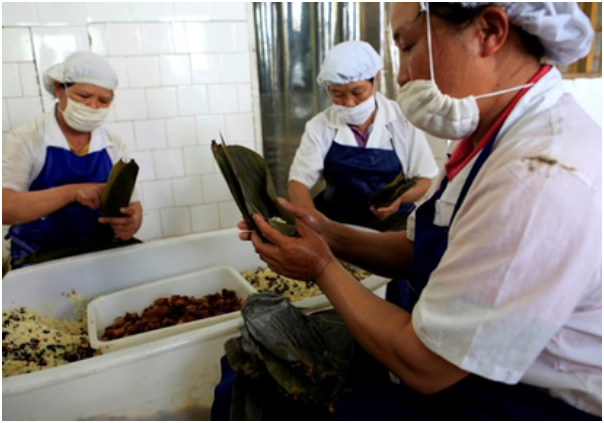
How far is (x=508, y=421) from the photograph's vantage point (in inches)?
33.0

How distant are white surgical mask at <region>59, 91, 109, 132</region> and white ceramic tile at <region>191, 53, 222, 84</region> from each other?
0.83 m

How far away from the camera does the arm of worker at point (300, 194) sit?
2301 millimetres

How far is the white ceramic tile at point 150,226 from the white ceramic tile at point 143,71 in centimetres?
71

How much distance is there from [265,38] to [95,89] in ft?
3.88

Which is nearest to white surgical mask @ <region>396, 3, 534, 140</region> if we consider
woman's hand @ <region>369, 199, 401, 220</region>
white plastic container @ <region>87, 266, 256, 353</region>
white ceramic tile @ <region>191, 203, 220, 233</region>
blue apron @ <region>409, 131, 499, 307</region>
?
blue apron @ <region>409, 131, 499, 307</region>

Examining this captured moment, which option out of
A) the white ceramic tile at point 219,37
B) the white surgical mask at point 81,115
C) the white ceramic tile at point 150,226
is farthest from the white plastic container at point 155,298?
the white ceramic tile at point 219,37

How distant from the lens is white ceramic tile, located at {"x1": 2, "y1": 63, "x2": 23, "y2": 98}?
232cm

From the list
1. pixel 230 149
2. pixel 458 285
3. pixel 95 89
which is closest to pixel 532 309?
pixel 458 285

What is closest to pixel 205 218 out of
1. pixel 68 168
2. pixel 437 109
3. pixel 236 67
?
pixel 236 67

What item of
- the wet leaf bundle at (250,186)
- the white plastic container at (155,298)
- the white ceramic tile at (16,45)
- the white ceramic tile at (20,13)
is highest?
the white ceramic tile at (20,13)

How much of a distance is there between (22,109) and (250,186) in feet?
5.56

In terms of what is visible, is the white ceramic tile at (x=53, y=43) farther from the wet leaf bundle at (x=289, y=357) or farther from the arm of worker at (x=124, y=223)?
the wet leaf bundle at (x=289, y=357)

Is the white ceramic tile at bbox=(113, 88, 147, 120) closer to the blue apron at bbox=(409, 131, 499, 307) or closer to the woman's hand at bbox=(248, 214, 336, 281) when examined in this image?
the woman's hand at bbox=(248, 214, 336, 281)

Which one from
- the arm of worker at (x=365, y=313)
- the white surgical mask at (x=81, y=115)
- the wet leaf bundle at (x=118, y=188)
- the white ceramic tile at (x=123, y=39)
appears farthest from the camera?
the white ceramic tile at (x=123, y=39)
